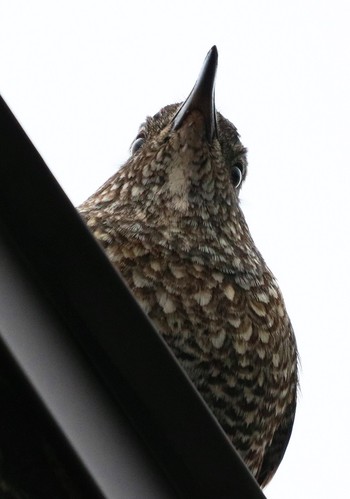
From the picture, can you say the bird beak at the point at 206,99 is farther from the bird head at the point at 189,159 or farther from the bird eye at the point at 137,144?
the bird eye at the point at 137,144

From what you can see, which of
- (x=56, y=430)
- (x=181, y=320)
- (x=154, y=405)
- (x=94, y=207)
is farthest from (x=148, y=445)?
(x=94, y=207)

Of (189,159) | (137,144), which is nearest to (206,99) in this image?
(189,159)

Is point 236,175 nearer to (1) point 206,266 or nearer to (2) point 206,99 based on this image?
(2) point 206,99

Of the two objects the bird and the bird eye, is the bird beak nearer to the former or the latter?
the bird

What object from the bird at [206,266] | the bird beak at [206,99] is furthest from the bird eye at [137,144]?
the bird beak at [206,99]

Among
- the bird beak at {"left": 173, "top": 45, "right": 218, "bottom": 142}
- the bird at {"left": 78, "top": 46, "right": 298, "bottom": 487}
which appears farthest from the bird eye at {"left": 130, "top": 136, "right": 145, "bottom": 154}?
the bird beak at {"left": 173, "top": 45, "right": 218, "bottom": 142}
